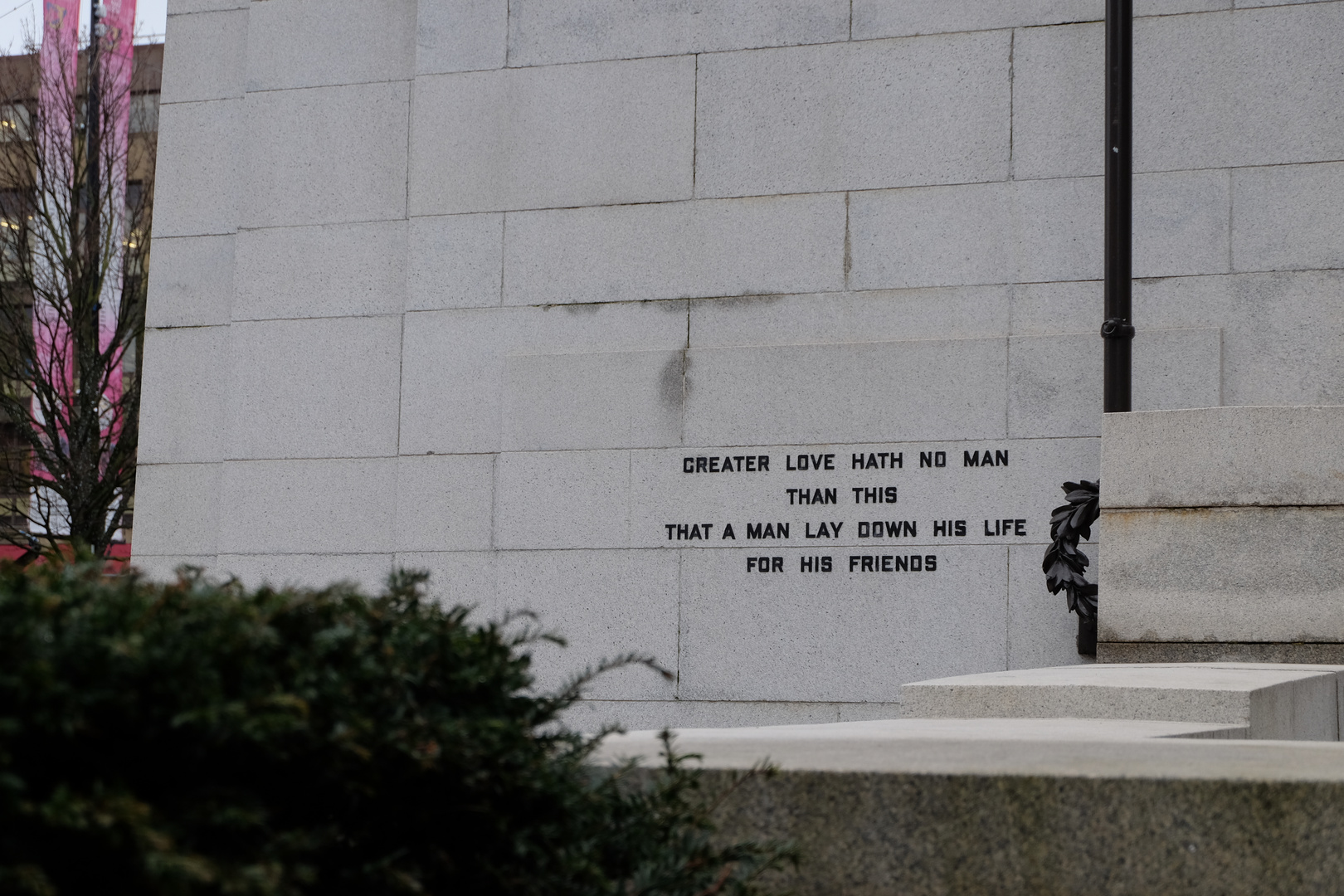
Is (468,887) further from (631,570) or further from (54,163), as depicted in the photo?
(54,163)

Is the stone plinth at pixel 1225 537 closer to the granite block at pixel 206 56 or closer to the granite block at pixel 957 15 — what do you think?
the granite block at pixel 957 15

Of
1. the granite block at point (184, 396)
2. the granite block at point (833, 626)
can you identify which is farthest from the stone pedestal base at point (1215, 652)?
the granite block at point (184, 396)

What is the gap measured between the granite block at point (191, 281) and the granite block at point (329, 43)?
1394 mm

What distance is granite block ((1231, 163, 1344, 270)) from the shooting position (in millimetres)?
10398

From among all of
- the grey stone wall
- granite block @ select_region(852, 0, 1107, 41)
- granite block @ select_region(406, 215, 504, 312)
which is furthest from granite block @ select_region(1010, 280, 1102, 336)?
granite block @ select_region(406, 215, 504, 312)

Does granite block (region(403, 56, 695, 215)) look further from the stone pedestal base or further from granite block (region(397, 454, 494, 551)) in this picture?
the stone pedestal base

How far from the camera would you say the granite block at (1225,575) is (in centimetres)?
834

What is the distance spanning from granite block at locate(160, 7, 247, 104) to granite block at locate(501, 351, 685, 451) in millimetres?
3876

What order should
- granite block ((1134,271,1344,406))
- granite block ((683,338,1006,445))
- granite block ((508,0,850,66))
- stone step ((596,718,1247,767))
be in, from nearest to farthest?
stone step ((596,718,1247,767)) → granite block ((1134,271,1344,406)) → granite block ((683,338,1006,445)) → granite block ((508,0,850,66))

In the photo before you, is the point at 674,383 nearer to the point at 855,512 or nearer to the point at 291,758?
the point at 855,512

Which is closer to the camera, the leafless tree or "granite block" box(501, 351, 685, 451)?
"granite block" box(501, 351, 685, 451)

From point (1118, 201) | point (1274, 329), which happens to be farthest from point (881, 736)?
point (1274, 329)

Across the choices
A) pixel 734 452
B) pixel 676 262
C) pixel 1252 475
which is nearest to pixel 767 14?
pixel 676 262

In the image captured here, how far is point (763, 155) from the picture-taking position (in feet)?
38.1
